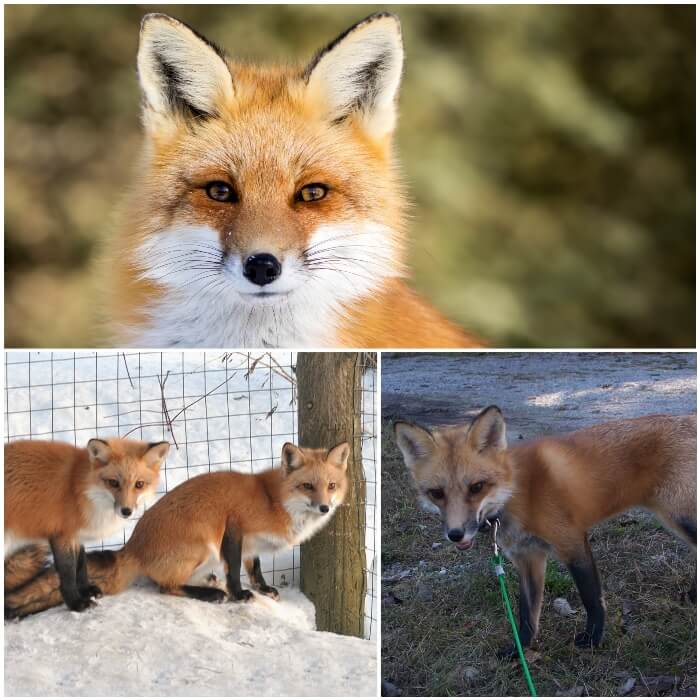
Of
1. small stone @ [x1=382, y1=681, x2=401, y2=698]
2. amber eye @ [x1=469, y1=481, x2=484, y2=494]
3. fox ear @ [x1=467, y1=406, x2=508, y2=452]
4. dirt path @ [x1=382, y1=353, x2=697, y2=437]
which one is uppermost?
dirt path @ [x1=382, y1=353, x2=697, y2=437]

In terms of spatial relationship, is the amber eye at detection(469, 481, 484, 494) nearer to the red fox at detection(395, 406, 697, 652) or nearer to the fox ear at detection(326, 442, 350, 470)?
the red fox at detection(395, 406, 697, 652)

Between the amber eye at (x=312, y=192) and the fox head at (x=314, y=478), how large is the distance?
1.15 m

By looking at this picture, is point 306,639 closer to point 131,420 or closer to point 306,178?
Answer: point 131,420

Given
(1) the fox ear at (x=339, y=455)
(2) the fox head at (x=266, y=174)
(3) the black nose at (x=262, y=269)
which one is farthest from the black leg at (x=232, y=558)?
(3) the black nose at (x=262, y=269)

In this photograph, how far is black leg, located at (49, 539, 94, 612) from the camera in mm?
3303

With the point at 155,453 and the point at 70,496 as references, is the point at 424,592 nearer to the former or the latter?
the point at 155,453

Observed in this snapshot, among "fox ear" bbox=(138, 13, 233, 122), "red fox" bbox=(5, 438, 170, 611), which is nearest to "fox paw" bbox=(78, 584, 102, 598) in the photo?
"red fox" bbox=(5, 438, 170, 611)

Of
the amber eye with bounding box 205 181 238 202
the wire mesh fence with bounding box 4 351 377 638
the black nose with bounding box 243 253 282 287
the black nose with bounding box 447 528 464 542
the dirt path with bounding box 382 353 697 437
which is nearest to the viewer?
the black nose with bounding box 243 253 282 287

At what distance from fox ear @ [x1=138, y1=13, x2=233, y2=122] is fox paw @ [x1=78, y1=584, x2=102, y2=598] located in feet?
5.90

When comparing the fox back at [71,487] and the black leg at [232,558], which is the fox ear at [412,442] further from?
the fox back at [71,487]

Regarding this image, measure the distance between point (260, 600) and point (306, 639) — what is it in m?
0.24

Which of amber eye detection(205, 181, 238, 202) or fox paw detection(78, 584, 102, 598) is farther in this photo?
fox paw detection(78, 584, 102, 598)

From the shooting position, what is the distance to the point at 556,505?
3.38 metres

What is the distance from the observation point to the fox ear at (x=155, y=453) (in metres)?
3.36
